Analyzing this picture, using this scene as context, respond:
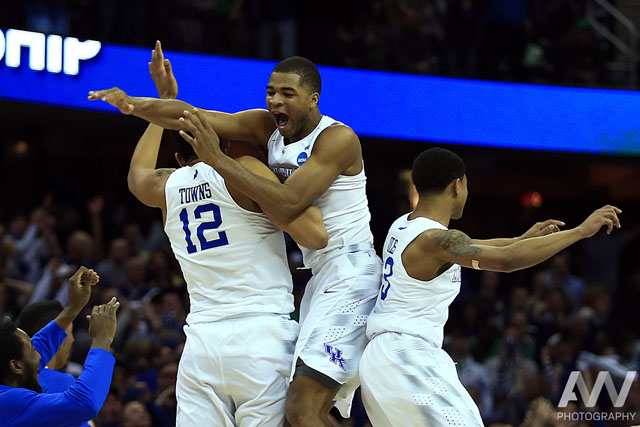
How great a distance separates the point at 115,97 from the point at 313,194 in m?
0.90

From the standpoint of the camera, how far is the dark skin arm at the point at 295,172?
406cm

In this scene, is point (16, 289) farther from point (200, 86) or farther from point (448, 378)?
point (448, 378)

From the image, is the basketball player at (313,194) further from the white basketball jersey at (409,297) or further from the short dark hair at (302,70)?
the white basketball jersey at (409,297)

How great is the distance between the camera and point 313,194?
4.21 m

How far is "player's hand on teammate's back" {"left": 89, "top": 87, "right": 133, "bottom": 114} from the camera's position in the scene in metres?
4.06

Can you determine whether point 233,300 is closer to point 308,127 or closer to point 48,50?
point 308,127

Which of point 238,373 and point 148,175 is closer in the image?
point 238,373

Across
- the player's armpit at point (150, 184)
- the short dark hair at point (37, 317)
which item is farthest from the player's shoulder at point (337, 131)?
the short dark hair at point (37, 317)

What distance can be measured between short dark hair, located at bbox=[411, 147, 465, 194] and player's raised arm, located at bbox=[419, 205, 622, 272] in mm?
301

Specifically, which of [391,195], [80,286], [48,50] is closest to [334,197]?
[80,286]

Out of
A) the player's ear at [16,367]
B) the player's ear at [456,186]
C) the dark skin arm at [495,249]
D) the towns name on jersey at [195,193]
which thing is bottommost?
the player's ear at [16,367]

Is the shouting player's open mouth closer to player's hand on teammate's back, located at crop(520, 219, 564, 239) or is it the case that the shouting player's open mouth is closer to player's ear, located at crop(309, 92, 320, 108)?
player's ear, located at crop(309, 92, 320, 108)

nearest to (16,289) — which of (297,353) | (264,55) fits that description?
(264,55)

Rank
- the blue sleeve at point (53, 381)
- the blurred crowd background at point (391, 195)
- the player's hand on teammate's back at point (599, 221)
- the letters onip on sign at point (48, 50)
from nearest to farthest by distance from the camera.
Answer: the player's hand on teammate's back at point (599, 221), the blue sleeve at point (53, 381), the blurred crowd background at point (391, 195), the letters onip on sign at point (48, 50)
